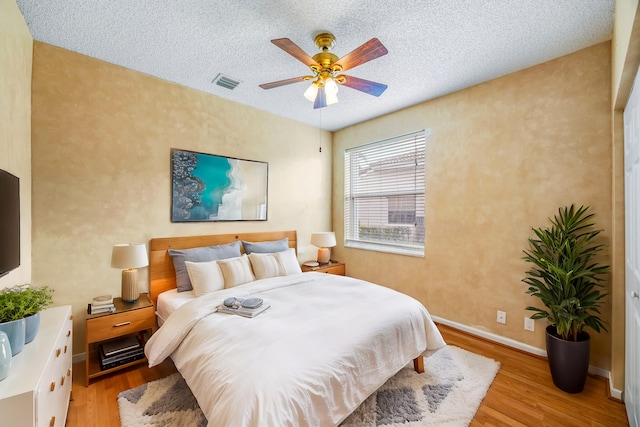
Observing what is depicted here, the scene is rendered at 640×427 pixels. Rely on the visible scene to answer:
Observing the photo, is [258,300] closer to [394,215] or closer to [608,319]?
[394,215]

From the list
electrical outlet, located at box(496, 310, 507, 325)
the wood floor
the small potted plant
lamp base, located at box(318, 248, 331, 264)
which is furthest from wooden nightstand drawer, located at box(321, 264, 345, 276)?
the small potted plant

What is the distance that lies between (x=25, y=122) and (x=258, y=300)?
2199 millimetres

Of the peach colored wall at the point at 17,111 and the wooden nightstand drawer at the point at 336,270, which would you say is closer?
the peach colored wall at the point at 17,111

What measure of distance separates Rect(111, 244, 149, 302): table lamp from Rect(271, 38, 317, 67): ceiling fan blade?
1.98 meters

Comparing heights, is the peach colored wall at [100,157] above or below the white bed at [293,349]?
above

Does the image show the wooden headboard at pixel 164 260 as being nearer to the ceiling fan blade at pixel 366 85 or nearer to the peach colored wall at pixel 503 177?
the ceiling fan blade at pixel 366 85

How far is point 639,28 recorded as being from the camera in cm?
127

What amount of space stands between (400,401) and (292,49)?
2.47m

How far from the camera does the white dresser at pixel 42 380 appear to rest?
1.05 metres

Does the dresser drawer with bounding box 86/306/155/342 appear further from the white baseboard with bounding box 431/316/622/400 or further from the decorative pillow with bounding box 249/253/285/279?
the white baseboard with bounding box 431/316/622/400

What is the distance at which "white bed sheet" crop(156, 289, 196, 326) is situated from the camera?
2424mm

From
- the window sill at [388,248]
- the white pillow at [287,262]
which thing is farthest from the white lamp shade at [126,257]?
the window sill at [388,248]

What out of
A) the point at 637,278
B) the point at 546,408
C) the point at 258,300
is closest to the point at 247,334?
the point at 258,300

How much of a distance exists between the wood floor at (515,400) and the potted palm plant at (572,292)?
5.3 inches
